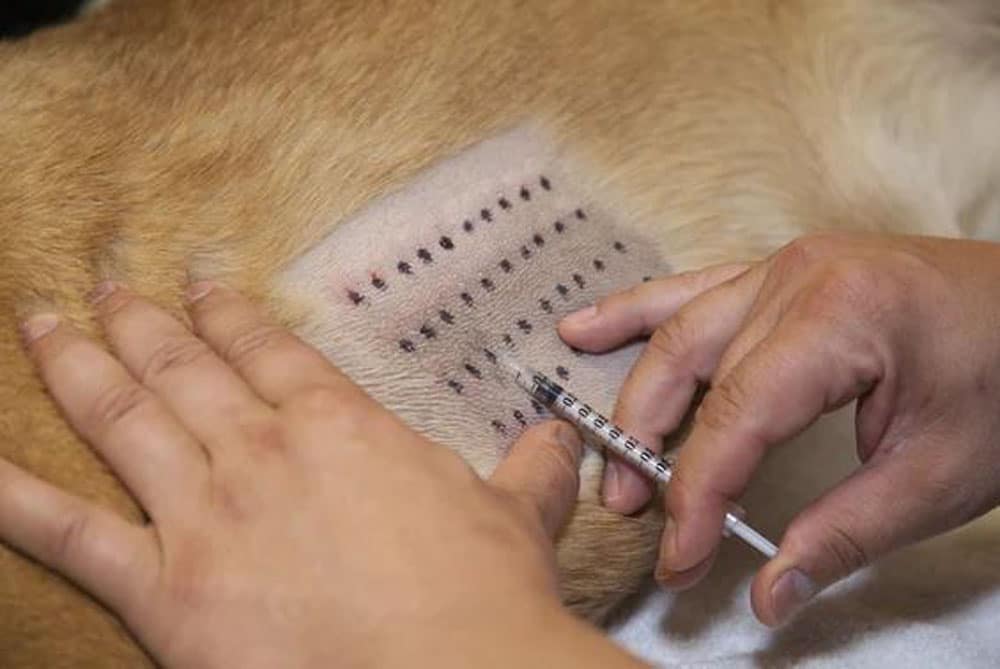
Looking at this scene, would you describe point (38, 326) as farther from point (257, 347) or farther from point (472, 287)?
point (472, 287)

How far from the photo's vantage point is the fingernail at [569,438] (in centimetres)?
107

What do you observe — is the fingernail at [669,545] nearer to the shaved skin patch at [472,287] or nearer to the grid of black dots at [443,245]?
the shaved skin patch at [472,287]

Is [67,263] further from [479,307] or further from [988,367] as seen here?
[988,367]

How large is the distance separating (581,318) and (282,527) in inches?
14.1

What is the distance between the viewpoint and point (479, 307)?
3.73 ft

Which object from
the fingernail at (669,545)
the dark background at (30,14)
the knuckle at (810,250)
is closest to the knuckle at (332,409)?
the fingernail at (669,545)

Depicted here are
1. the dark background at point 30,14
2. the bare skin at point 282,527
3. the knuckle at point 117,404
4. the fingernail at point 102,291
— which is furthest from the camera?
the dark background at point 30,14

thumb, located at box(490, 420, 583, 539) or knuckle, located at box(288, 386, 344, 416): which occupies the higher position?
knuckle, located at box(288, 386, 344, 416)

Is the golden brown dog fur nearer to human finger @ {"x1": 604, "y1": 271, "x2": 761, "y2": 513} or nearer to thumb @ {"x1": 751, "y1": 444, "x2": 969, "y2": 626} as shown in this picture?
human finger @ {"x1": 604, "y1": 271, "x2": 761, "y2": 513}

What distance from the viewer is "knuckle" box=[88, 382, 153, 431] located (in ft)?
3.12

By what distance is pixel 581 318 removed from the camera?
1.15m

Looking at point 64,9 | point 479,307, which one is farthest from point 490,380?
point 64,9

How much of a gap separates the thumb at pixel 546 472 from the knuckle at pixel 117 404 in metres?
0.24

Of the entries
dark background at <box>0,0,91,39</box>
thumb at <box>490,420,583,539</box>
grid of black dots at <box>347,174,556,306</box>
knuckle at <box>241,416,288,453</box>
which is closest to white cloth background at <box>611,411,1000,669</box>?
thumb at <box>490,420,583,539</box>
